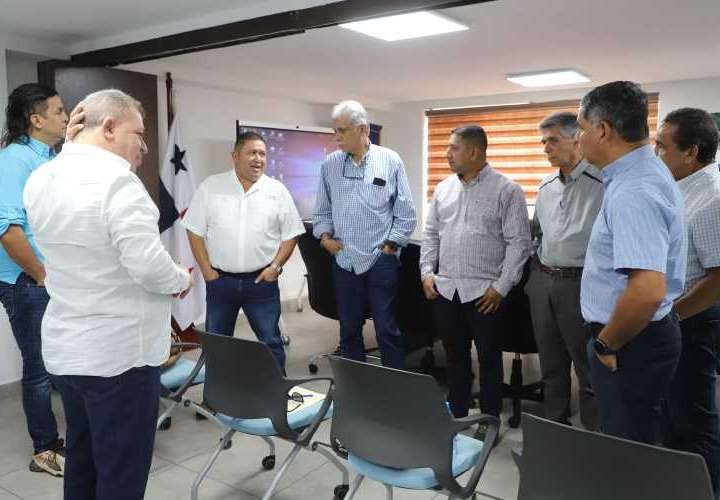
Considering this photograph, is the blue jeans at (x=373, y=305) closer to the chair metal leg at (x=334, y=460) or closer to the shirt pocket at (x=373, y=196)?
the shirt pocket at (x=373, y=196)

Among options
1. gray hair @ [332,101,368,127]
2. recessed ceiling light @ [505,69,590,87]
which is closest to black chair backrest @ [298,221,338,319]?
gray hair @ [332,101,368,127]

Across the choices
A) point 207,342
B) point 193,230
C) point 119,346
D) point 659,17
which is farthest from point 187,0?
point 659,17

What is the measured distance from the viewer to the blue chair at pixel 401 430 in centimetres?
169

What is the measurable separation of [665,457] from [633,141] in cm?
90

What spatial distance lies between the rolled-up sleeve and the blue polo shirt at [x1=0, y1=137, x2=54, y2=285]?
3.85ft

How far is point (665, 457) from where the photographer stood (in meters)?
1.22

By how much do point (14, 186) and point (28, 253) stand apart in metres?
0.30

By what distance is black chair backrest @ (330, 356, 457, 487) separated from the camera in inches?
66.2

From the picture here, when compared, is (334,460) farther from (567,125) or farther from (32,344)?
(567,125)

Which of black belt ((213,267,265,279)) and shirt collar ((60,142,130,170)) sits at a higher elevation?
shirt collar ((60,142,130,170))

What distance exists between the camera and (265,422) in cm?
221

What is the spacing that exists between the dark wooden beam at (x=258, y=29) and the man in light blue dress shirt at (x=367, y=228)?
0.49 meters

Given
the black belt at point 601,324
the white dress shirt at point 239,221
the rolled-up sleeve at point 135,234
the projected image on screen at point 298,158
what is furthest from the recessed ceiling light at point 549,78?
the rolled-up sleeve at point 135,234

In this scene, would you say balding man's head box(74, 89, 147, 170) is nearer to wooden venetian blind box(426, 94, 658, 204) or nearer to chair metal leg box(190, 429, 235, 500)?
chair metal leg box(190, 429, 235, 500)
